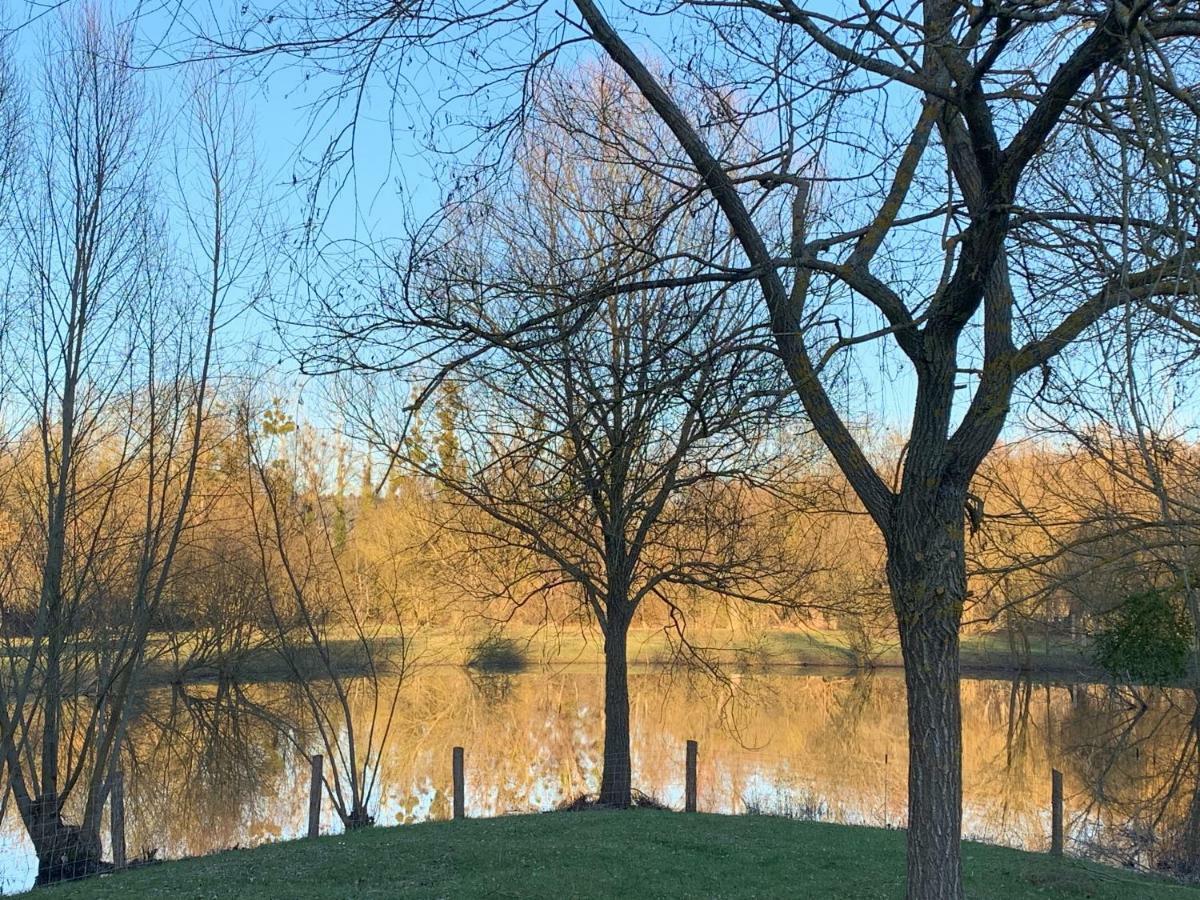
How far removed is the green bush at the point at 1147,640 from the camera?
13070 millimetres

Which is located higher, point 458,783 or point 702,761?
point 458,783

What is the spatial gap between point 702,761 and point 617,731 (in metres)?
5.38

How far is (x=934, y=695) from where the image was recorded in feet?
14.6

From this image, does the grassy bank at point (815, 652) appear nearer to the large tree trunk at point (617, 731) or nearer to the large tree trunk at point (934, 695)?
the large tree trunk at point (617, 731)

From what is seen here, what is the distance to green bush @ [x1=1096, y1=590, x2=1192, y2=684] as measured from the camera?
13070 mm

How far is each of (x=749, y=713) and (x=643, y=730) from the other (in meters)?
2.56

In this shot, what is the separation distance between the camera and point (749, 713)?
20.7m

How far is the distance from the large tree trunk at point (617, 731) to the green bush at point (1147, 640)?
6086mm

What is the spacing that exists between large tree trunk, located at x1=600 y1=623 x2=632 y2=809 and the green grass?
82.3 inches

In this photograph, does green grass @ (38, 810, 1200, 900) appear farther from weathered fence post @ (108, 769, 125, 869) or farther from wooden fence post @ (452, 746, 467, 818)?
wooden fence post @ (452, 746, 467, 818)

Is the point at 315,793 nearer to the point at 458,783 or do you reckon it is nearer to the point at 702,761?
the point at 458,783

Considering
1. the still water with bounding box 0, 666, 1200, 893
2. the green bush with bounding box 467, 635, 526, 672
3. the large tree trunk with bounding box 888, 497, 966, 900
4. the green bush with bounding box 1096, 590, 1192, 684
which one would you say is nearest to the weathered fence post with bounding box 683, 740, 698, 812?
the still water with bounding box 0, 666, 1200, 893

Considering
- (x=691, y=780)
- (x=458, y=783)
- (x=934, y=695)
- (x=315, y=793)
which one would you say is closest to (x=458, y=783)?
(x=458, y=783)

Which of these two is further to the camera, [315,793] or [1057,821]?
[315,793]
